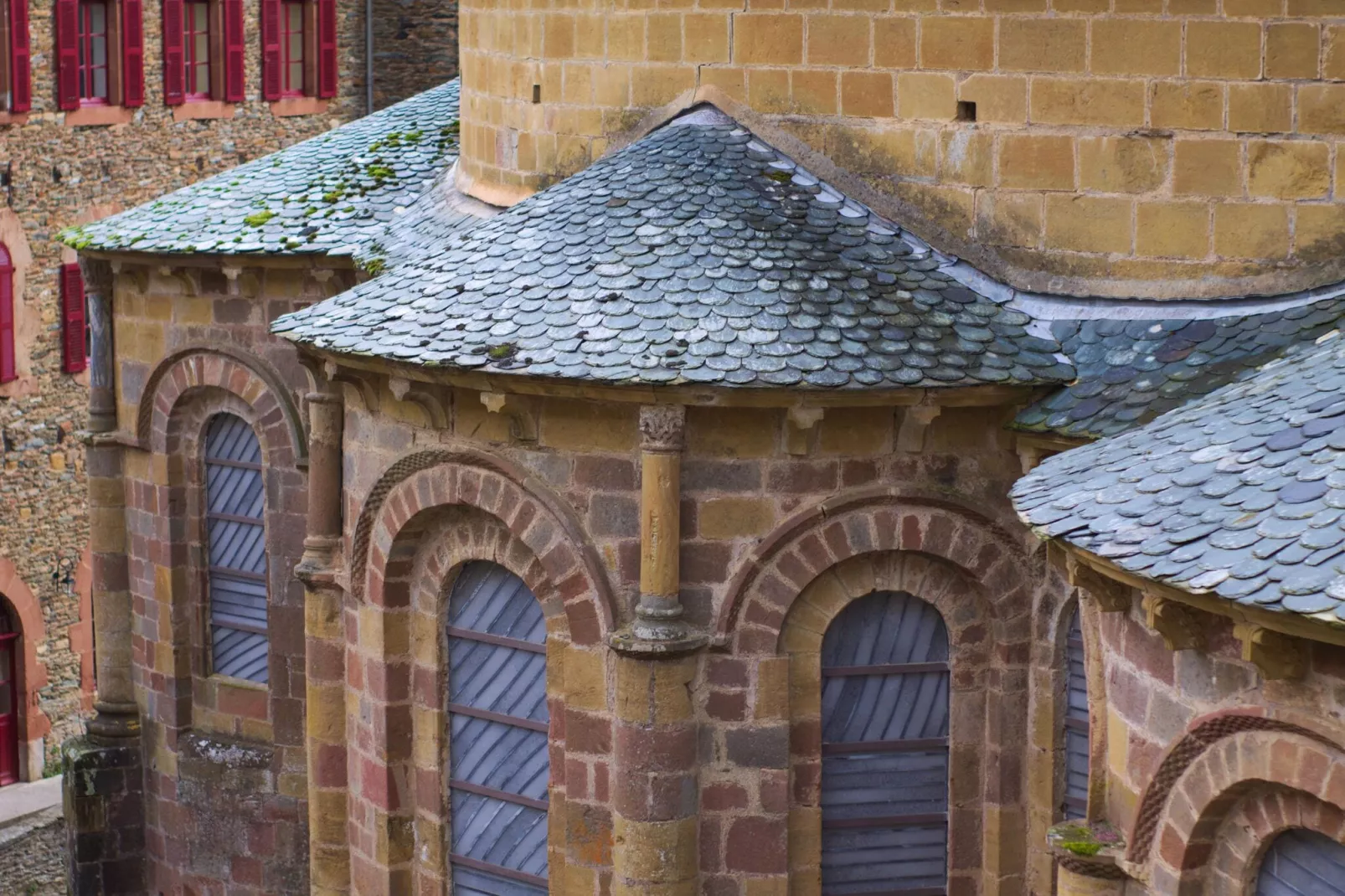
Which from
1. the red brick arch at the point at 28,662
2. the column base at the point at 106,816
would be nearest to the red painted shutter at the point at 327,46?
the red brick arch at the point at 28,662

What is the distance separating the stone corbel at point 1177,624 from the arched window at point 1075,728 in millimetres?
3777

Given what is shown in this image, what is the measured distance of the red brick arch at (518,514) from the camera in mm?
15016

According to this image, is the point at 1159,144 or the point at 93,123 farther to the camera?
the point at 93,123

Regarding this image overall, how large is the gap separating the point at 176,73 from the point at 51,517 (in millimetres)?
7487

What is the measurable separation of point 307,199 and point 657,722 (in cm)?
792

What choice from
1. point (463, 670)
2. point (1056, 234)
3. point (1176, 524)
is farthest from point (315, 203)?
point (1176, 524)

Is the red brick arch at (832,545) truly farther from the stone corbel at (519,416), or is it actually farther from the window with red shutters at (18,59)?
the window with red shutters at (18,59)

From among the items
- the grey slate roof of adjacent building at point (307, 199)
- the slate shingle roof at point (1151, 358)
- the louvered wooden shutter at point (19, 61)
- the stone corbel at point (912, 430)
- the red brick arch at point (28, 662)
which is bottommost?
the red brick arch at point (28, 662)

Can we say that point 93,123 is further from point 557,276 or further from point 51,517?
point 557,276

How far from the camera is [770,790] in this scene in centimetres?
1491

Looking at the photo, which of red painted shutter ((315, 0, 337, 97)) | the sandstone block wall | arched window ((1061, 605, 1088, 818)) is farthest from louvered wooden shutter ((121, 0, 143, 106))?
arched window ((1061, 605, 1088, 818))

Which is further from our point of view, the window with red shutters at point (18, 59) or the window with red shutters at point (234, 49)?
the window with red shutters at point (234, 49)

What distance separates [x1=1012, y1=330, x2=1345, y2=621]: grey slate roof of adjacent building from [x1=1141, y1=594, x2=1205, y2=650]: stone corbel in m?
0.28

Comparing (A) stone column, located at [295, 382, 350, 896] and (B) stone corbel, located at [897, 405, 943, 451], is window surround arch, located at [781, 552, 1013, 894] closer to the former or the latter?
(B) stone corbel, located at [897, 405, 943, 451]
